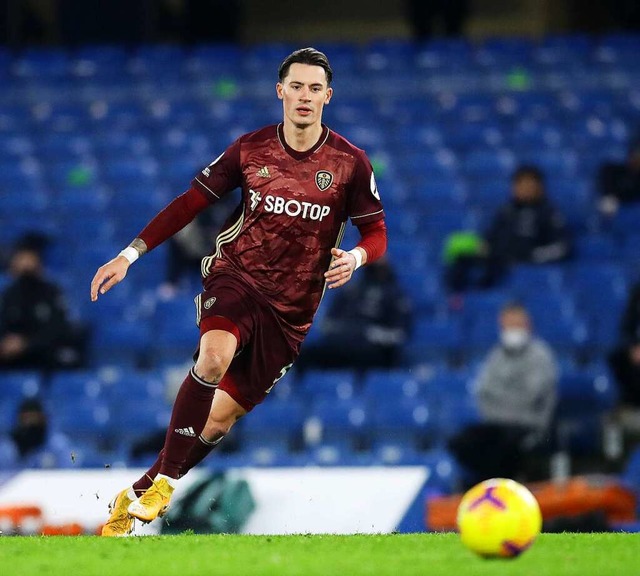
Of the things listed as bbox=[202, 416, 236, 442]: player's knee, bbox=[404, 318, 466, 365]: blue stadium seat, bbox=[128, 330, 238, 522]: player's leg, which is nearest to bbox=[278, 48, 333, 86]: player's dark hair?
bbox=[128, 330, 238, 522]: player's leg

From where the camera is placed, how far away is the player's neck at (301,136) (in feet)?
22.4

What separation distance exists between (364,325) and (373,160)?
3.72 metres

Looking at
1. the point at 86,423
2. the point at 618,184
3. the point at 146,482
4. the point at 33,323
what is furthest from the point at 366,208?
the point at 618,184

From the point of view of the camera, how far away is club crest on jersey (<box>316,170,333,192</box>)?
6.81 metres

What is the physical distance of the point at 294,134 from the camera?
6.84m

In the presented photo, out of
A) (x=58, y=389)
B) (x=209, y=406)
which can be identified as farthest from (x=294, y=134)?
(x=58, y=389)

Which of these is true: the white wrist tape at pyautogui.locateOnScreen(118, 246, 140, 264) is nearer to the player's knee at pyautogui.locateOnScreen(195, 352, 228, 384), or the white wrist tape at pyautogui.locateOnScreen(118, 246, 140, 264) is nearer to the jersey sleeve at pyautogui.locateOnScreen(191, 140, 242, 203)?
the jersey sleeve at pyautogui.locateOnScreen(191, 140, 242, 203)

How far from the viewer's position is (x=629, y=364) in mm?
11148

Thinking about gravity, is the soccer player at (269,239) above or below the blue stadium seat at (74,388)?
above

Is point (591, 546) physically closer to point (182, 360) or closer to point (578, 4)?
point (182, 360)

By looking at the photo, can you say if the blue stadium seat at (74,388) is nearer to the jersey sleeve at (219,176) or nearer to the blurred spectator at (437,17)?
the jersey sleeve at (219,176)

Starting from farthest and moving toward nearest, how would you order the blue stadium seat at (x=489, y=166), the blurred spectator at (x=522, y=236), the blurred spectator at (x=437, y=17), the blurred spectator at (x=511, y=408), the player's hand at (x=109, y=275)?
the blurred spectator at (x=437, y=17) < the blue stadium seat at (x=489, y=166) < the blurred spectator at (x=522, y=236) < the blurred spectator at (x=511, y=408) < the player's hand at (x=109, y=275)

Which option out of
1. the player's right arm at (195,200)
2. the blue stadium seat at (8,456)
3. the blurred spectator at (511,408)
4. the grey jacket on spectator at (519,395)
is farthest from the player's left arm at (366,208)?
the blue stadium seat at (8,456)

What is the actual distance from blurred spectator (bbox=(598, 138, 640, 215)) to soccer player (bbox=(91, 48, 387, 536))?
288 inches
